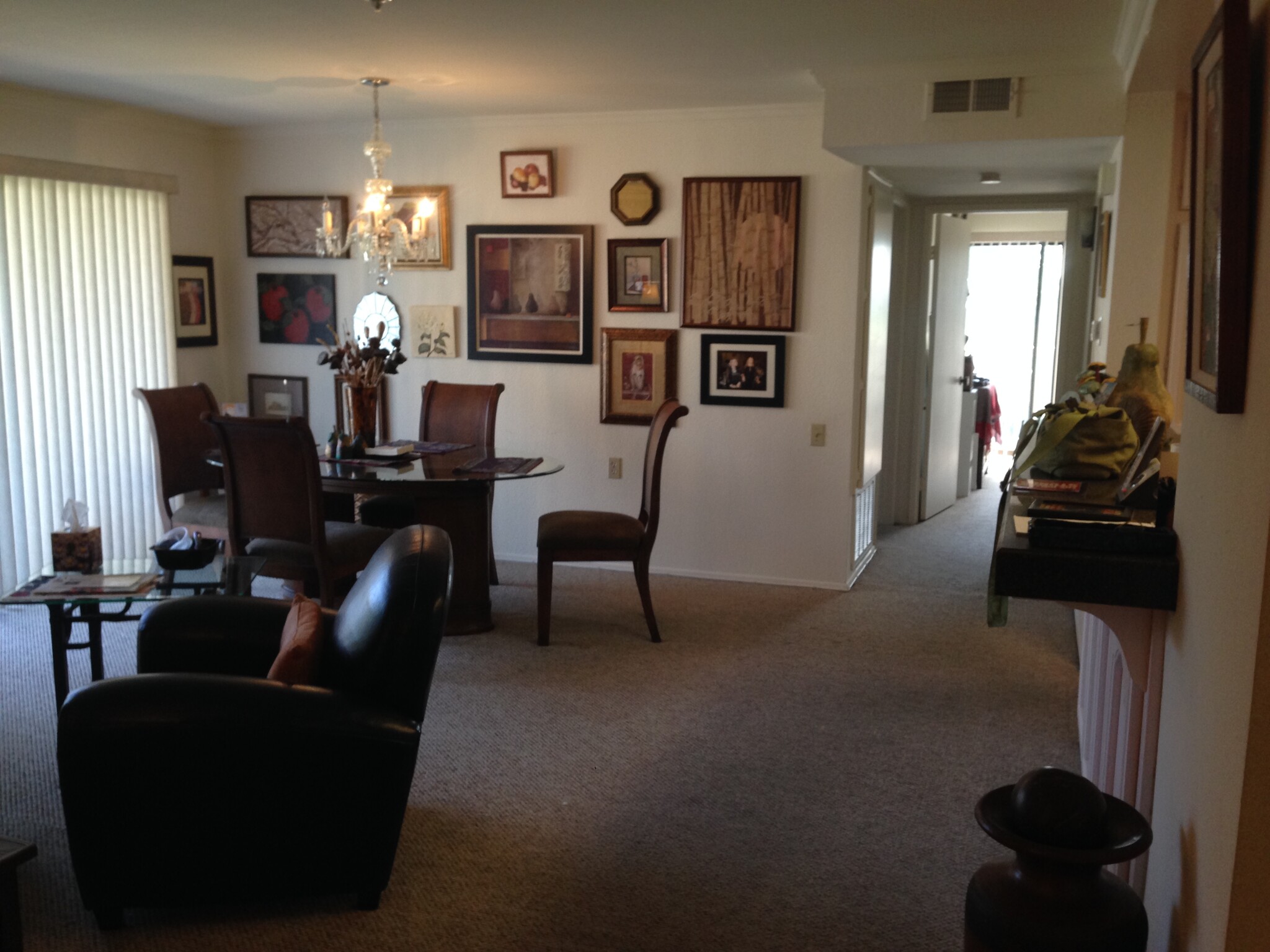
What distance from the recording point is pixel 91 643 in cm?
345

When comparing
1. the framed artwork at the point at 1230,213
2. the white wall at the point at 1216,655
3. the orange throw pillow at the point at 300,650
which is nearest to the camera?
the white wall at the point at 1216,655

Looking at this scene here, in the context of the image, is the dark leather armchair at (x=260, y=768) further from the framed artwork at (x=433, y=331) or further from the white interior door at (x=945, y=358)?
the white interior door at (x=945, y=358)

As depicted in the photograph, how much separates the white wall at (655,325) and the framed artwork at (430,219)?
5cm

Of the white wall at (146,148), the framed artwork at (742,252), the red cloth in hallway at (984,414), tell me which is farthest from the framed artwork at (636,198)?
the red cloth in hallway at (984,414)

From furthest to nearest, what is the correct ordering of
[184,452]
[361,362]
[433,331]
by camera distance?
[433,331] < [184,452] < [361,362]

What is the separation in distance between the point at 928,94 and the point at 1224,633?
343 centimetres

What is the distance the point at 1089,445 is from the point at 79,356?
4.81m

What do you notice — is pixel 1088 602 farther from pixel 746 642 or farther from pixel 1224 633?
pixel 746 642

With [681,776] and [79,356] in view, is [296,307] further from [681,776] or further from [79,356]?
[681,776]

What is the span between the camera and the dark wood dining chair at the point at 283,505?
4090mm

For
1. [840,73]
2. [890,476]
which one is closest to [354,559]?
[840,73]

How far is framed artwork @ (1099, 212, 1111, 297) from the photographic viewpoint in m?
4.22

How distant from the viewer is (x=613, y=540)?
4520 millimetres

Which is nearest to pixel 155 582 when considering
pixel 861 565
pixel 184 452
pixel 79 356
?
pixel 184 452
